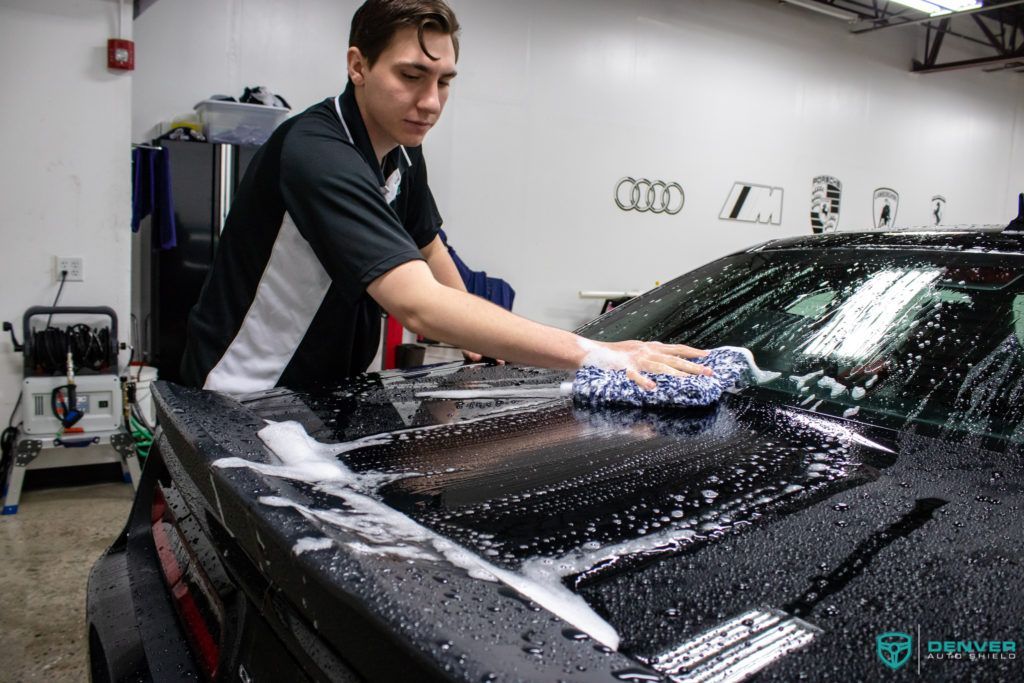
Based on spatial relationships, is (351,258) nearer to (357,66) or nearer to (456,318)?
(456,318)

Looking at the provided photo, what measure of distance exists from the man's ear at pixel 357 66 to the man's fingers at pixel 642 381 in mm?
769

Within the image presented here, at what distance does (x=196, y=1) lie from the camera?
417 centimetres

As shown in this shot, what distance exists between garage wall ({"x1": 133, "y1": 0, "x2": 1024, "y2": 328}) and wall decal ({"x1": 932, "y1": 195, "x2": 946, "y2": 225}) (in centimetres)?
72

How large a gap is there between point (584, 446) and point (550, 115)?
16.0 ft

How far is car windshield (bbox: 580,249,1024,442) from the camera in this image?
3.83 ft

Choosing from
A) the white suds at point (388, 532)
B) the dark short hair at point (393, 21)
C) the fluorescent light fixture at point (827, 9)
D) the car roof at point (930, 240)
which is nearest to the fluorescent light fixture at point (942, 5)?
the fluorescent light fixture at point (827, 9)

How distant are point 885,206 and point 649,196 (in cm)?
349

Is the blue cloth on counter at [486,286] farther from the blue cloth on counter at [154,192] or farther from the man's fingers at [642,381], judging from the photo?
the man's fingers at [642,381]

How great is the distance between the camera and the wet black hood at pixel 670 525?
1.87 ft

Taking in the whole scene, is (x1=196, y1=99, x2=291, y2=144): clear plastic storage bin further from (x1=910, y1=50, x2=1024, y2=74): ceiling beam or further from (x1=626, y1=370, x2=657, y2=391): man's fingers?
(x1=910, y1=50, x2=1024, y2=74): ceiling beam

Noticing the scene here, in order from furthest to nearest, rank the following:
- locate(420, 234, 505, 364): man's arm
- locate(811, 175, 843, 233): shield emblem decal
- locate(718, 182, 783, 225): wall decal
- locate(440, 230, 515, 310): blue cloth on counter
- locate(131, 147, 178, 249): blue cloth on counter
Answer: locate(811, 175, 843, 233): shield emblem decal
locate(718, 182, 783, 225): wall decal
locate(440, 230, 515, 310): blue cloth on counter
locate(131, 147, 178, 249): blue cloth on counter
locate(420, 234, 505, 364): man's arm

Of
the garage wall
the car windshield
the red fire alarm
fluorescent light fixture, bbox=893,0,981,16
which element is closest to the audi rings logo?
the garage wall

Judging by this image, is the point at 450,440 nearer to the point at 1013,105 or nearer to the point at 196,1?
the point at 196,1

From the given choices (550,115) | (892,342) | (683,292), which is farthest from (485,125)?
(892,342)
